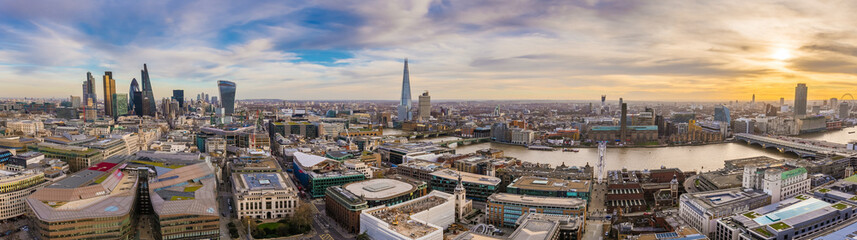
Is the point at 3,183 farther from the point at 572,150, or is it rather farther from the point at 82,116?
the point at 82,116

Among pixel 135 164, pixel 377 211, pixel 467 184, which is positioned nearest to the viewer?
pixel 377 211

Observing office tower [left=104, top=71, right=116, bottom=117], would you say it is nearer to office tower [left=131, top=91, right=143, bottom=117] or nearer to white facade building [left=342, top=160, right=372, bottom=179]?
office tower [left=131, top=91, right=143, bottom=117]

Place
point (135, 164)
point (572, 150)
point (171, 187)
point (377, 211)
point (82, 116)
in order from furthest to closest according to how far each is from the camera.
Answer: point (82, 116) < point (572, 150) < point (135, 164) < point (171, 187) < point (377, 211)

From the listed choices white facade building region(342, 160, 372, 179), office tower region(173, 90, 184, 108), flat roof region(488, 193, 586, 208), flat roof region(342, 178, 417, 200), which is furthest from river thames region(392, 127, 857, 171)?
office tower region(173, 90, 184, 108)

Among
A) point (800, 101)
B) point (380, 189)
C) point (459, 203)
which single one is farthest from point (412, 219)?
point (800, 101)

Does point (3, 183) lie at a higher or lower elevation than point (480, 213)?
higher

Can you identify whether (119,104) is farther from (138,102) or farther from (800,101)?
(800,101)

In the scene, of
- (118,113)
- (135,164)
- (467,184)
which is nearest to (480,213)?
(467,184)
